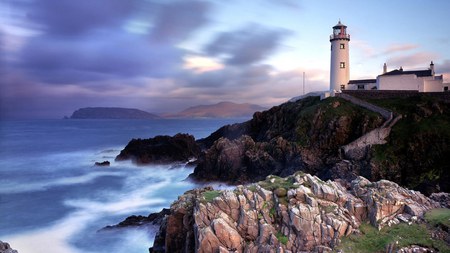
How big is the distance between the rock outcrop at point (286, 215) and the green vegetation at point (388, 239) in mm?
335

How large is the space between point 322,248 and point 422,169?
2413 centimetres

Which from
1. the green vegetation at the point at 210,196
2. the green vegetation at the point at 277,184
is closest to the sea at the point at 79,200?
the green vegetation at the point at 210,196

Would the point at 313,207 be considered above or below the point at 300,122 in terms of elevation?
below

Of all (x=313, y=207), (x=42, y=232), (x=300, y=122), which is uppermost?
(x=300, y=122)

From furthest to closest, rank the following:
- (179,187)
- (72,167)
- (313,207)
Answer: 1. (72,167)
2. (179,187)
3. (313,207)

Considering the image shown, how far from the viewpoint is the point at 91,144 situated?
303ft

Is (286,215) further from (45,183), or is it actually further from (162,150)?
(162,150)

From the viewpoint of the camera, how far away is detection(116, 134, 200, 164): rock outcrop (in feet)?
179

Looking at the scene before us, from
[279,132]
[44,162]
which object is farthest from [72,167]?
[279,132]

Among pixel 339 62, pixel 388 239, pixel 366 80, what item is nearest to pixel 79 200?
pixel 388 239

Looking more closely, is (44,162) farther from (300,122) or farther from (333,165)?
(333,165)

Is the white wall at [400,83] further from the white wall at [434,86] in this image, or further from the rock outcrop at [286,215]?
the rock outcrop at [286,215]

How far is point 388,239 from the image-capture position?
15.0 meters

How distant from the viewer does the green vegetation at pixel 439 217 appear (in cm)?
1553
